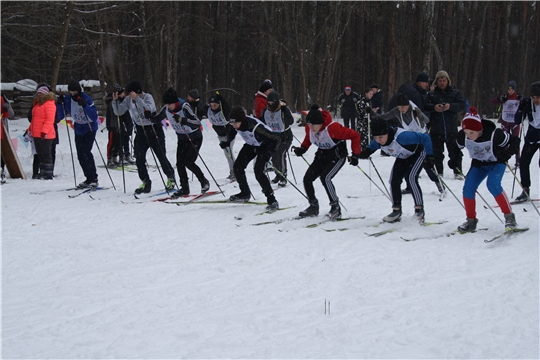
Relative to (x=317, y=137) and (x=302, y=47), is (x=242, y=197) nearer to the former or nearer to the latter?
(x=317, y=137)

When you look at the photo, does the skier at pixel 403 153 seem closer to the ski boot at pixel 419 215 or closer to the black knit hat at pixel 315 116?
the ski boot at pixel 419 215

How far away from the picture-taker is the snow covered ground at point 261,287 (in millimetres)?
3362

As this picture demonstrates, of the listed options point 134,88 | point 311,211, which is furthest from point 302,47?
point 311,211

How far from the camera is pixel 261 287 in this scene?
4.40 metres

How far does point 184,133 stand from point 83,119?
6.25 ft

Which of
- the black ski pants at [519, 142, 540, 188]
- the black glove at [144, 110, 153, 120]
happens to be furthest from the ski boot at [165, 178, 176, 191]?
the black ski pants at [519, 142, 540, 188]

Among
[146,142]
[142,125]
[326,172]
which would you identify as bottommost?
[326,172]

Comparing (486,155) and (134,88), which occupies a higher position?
(134,88)

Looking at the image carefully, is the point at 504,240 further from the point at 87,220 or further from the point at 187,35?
the point at 187,35

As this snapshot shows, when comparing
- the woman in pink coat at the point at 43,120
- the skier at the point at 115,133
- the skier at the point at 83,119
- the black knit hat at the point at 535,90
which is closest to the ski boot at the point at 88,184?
the skier at the point at 83,119

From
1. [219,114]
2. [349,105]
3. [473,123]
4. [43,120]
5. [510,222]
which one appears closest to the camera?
[473,123]

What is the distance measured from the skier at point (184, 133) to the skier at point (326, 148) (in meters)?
2.32

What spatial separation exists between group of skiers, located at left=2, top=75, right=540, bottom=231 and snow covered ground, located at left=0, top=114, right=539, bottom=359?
1.82 ft

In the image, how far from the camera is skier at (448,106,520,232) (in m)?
5.54
